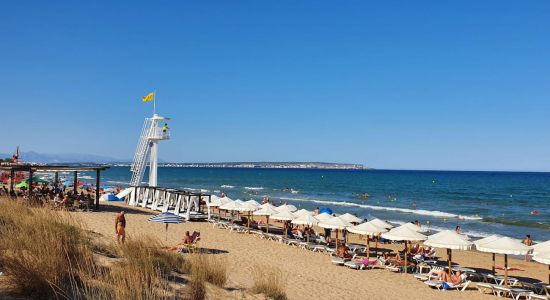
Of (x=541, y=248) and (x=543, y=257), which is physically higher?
(x=541, y=248)

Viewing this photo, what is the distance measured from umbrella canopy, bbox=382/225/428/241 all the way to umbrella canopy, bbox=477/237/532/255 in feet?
6.52

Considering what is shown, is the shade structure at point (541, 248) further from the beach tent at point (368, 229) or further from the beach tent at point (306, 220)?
the beach tent at point (306, 220)

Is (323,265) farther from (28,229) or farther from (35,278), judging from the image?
(35,278)

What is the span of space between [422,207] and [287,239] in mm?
28961

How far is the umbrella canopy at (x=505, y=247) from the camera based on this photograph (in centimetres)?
1192

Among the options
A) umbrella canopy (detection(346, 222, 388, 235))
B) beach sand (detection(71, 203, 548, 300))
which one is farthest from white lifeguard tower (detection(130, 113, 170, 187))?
umbrella canopy (detection(346, 222, 388, 235))

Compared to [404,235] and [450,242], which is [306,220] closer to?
[404,235]

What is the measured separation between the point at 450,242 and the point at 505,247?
4.64 ft

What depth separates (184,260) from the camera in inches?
343

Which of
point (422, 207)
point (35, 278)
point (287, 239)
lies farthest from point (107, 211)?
point (422, 207)

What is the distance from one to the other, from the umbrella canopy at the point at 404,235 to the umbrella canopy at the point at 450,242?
733 mm

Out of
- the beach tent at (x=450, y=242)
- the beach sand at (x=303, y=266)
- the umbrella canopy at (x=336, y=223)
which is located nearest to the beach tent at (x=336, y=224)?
the umbrella canopy at (x=336, y=223)

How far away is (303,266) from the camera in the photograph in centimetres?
1388

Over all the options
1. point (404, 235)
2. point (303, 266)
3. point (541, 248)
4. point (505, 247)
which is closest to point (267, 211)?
point (303, 266)
